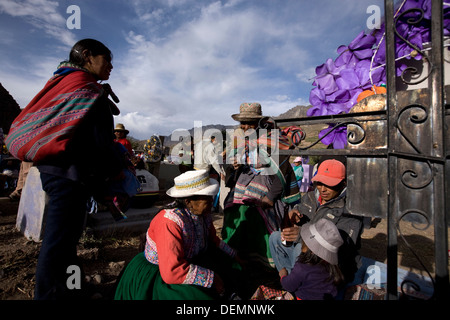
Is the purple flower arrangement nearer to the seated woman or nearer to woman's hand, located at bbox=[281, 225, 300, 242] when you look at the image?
woman's hand, located at bbox=[281, 225, 300, 242]

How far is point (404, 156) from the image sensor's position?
1.38m

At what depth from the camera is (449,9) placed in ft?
6.44

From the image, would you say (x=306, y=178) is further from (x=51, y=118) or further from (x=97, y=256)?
(x=51, y=118)

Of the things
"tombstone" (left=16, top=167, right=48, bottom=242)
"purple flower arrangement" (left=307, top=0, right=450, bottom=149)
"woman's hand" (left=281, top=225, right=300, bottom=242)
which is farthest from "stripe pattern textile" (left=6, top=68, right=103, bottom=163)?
"woman's hand" (left=281, top=225, right=300, bottom=242)

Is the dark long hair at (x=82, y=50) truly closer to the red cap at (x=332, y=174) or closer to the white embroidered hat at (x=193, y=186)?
the white embroidered hat at (x=193, y=186)

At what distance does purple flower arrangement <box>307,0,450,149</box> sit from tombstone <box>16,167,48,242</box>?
3.98 m

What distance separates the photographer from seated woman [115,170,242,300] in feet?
6.68

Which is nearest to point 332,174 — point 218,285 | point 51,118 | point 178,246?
point 218,285

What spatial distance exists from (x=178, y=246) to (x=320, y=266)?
51.1 inches

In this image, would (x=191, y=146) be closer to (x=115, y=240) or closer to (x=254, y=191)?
(x=115, y=240)

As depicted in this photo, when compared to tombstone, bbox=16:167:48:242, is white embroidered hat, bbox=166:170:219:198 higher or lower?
higher

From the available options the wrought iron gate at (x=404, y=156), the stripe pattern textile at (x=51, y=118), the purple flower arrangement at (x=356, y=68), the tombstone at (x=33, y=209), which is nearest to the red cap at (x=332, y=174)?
the purple flower arrangement at (x=356, y=68)
